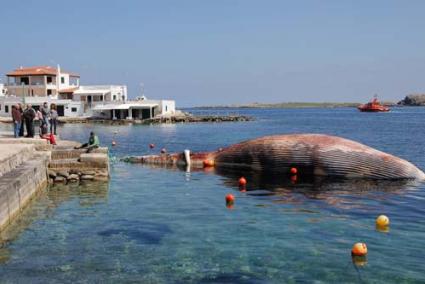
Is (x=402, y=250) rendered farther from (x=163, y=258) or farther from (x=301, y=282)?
(x=163, y=258)

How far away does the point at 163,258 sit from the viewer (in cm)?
1266

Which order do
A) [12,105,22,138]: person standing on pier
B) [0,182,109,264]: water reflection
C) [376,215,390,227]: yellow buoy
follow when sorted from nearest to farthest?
[0,182,109,264]: water reflection, [376,215,390,227]: yellow buoy, [12,105,22,138]: person standing on pier

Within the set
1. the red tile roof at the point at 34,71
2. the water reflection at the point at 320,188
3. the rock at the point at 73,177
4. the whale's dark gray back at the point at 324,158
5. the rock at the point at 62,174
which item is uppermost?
the red tile roof at the point at 34,71

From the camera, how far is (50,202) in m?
19.5

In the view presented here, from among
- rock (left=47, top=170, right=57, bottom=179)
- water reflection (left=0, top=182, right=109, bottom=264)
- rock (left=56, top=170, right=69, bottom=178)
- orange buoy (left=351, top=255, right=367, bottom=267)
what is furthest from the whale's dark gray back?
orange buoy (left=351, top=255, right=367, bottom=267)

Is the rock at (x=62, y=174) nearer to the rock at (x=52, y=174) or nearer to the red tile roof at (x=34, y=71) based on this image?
the rock at (x=52, y=174)

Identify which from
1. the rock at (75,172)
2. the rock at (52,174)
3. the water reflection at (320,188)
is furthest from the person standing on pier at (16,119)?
the water reflection at (320,188)

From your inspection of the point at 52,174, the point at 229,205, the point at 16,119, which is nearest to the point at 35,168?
the point at 52,174

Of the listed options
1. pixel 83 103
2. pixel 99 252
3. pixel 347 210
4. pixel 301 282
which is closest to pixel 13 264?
pixel 99 252

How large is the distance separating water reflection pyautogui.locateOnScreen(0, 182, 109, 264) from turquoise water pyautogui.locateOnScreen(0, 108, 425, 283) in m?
0.04

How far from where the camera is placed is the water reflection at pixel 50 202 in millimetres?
14544

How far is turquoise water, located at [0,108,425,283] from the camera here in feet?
38.2

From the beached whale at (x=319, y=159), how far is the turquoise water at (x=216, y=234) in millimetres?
992

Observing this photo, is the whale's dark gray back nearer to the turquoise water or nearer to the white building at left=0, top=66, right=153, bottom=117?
the turquoise water
